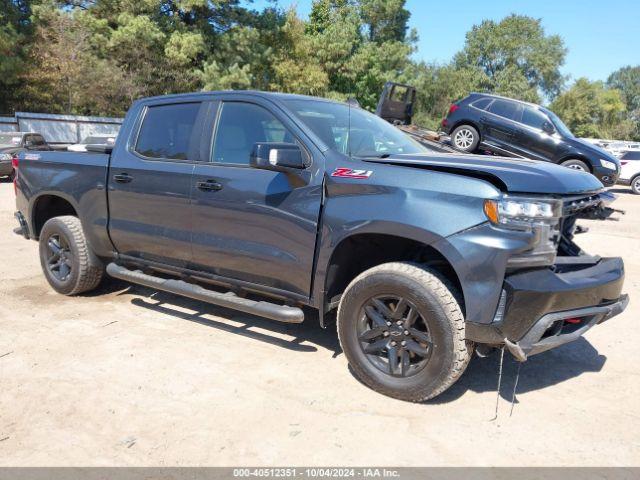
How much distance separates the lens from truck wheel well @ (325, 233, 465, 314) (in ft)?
11.5

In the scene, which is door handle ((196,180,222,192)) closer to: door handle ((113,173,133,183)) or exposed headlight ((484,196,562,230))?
door handle ((113,173,133,183))

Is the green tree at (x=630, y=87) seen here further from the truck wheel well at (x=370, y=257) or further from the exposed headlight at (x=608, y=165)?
the truck wheel well at (x=370, y=257)

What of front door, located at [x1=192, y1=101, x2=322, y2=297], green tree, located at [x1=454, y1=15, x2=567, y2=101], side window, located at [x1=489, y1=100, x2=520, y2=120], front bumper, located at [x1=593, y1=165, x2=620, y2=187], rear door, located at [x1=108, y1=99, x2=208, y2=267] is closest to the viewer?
front door, located at [x1=192, y1=101, x2=322, y2=297]

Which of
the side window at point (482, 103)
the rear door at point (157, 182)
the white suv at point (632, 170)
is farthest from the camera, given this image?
the white suv at point (632, 170)

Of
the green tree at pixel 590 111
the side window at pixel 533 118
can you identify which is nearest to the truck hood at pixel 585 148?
the side window at pixel 533 118

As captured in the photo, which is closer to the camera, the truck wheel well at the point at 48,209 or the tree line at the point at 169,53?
the truck wheel well at the point at 48,209

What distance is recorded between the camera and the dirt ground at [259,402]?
2.88 m

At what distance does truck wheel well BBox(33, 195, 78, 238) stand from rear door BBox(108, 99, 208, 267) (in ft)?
3.83

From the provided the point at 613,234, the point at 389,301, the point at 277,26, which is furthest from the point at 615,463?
the point at 277,26

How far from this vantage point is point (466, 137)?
1224 cm

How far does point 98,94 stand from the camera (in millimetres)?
27250

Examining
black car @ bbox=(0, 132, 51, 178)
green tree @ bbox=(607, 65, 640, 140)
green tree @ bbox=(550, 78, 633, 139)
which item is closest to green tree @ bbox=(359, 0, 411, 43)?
green tree @ bbox=(550, 78, 633, 139)

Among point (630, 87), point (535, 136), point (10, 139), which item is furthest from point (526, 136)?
point (630, 87)

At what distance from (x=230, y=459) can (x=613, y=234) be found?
904cm
